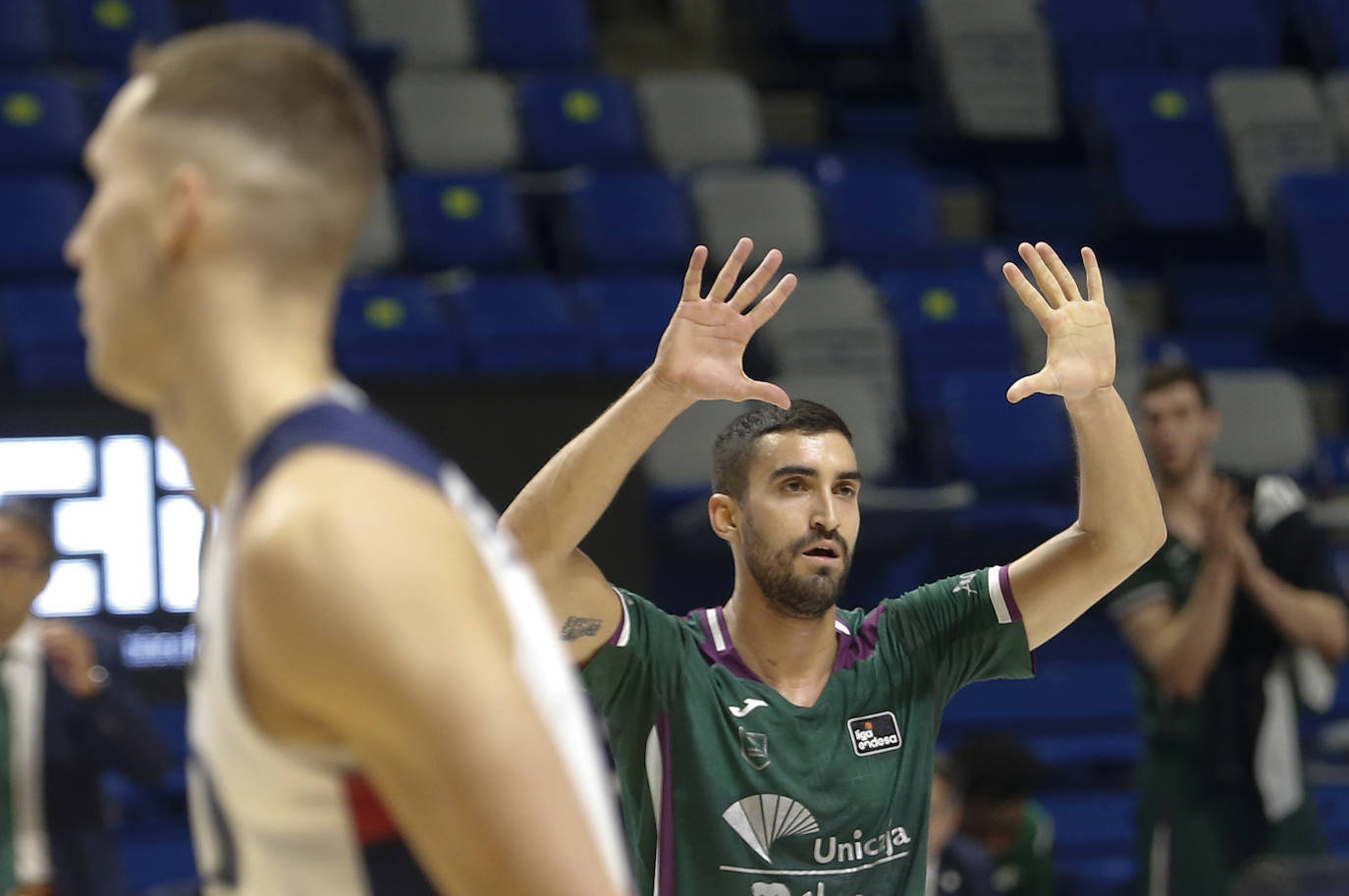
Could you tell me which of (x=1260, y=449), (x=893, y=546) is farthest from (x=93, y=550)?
(x=1260, y=449)

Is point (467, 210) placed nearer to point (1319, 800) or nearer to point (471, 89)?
point (471, 89)

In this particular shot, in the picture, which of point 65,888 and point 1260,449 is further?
point 1260,449

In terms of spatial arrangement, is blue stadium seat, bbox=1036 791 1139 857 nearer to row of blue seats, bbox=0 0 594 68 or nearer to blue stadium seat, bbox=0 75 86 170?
row of blue seats, bbox=0 0 594 68

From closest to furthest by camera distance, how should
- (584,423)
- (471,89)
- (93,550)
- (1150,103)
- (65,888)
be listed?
1. (65,888)
2. (93,550)
3. (584,423)
4. (471,89)
5. (1150,103)

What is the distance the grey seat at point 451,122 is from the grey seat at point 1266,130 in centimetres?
430

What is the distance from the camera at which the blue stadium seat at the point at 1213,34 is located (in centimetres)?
1150

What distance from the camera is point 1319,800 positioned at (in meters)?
7.69

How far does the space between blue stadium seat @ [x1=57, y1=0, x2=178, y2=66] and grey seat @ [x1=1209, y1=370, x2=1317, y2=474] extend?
586 centimetres

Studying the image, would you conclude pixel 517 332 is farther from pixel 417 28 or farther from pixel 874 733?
pixel 874 733

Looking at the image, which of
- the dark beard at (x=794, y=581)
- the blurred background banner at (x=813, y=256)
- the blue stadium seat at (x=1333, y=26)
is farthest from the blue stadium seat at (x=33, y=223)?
the blue stadium seat at (x=1333, y=26)

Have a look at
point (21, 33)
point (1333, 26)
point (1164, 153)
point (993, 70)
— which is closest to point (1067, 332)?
point (21, 33)

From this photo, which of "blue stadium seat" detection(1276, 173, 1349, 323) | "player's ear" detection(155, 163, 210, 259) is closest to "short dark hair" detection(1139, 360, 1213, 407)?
"player's ear" detection(155, 163, 210, 259)

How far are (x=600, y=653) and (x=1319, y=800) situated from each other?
552 centimetres

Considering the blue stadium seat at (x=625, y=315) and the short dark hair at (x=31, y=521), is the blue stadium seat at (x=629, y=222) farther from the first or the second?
the short dark hair at (x=31, y=521)
